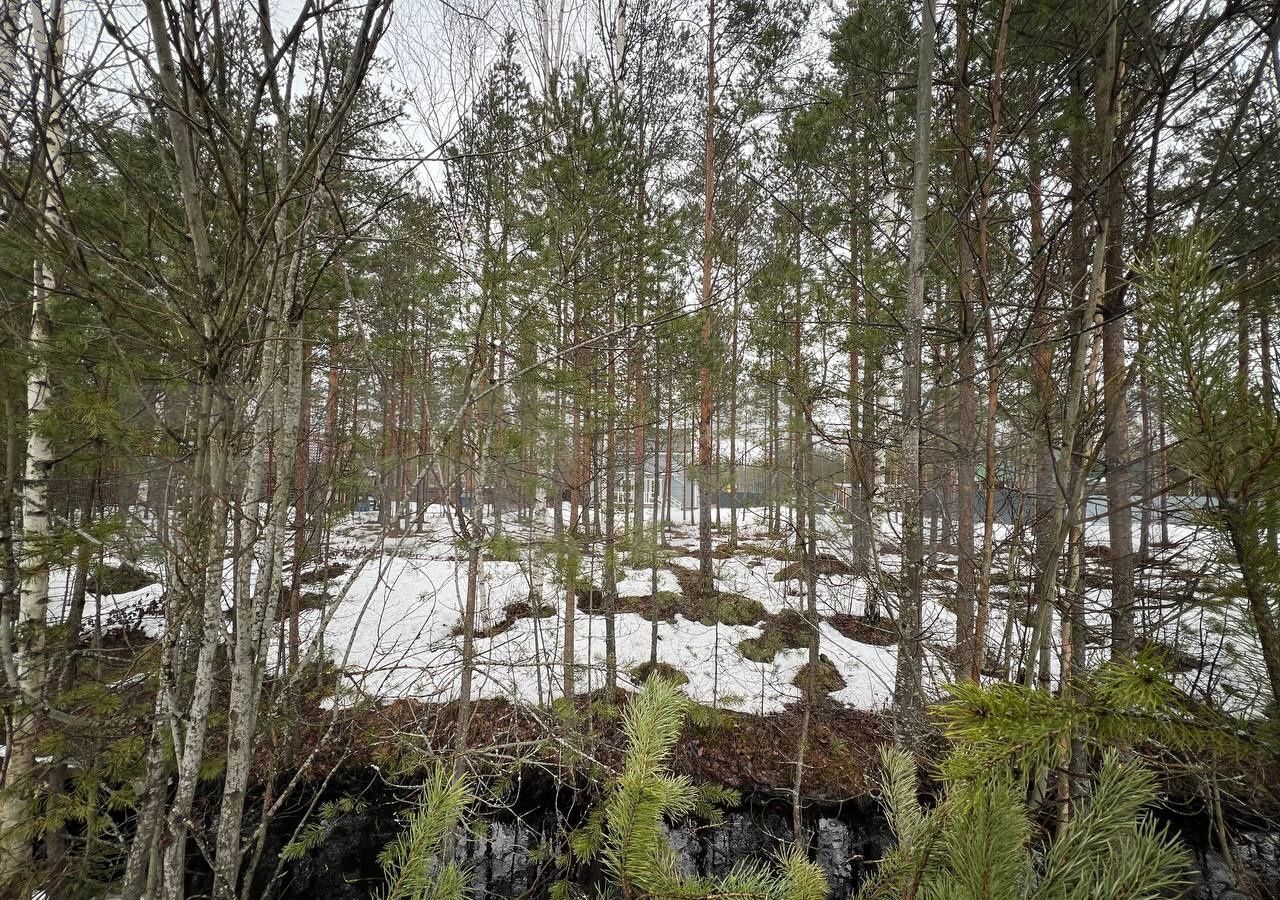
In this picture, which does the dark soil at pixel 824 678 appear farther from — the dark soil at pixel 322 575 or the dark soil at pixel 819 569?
the dark soil at pixel 322 575

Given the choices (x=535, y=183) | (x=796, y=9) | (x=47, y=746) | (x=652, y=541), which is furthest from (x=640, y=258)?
(x=47, y=746)

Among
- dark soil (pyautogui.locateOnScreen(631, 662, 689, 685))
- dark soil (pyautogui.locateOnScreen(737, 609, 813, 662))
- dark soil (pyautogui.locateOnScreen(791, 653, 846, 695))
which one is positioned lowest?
dark soil (pyautogui.locateOnScreen(791, 653, 846, 695))

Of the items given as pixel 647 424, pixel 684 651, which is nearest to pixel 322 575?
pixel 647 424

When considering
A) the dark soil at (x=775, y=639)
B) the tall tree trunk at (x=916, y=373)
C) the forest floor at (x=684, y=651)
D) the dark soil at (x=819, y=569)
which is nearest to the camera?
the tall tree trunk at (x=916, y=373)

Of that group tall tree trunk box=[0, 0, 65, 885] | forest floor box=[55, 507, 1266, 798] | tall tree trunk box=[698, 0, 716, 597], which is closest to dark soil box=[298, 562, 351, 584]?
forest floor box=[55, 507, 1266, 798]

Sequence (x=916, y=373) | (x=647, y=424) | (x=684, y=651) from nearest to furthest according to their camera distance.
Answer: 1. (x=916, y=373)
2. (x=647, y=424)
3. (x=684, y=651)

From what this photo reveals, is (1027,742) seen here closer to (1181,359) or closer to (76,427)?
(1181,359)

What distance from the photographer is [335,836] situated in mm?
5043

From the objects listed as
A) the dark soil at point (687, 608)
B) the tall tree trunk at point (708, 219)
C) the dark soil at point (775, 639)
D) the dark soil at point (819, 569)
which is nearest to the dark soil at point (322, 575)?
the dark soil at point (819, 569)

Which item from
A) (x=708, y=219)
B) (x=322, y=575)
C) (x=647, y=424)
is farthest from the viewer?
(x=708, y=219)

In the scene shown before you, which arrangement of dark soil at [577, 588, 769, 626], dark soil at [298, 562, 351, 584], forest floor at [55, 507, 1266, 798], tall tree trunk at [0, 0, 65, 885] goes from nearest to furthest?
1. tall tree trunk at [0, 0, 65, 885]
2. dark soil at [298, 562, 351, 584]
3. forest floor at [55, 507, 1266, 798]
4. dark soil at [577, 588, 769, 626]

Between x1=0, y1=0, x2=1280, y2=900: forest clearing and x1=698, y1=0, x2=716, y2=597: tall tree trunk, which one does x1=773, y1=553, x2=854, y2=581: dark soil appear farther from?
x1=698, y1=0, x2=716, y2=597: tall tree trunk

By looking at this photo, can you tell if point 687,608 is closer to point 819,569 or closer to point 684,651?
point 684,651

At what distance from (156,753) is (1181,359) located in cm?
304
